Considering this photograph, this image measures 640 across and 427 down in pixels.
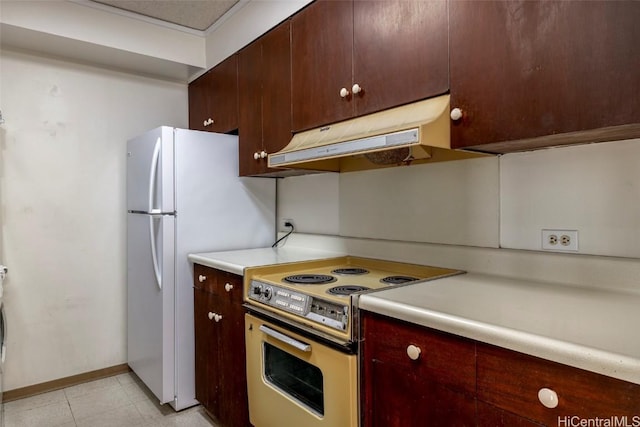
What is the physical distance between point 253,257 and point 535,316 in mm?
1509

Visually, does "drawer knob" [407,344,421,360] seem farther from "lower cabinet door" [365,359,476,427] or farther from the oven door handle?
the oven door handle

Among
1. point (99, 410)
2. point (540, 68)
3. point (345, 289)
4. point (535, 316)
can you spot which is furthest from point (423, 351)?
point (99, 410)

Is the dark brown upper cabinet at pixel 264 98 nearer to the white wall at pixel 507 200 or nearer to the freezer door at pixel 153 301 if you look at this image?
the white wall at pixel 507 200

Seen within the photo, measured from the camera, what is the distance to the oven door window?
146 centimetres

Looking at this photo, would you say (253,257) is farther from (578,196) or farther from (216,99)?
(578,196)

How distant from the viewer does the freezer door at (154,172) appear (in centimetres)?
227

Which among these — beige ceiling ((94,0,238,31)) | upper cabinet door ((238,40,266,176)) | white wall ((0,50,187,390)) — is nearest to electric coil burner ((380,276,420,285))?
upper cabinet door ((238,40,266,176))

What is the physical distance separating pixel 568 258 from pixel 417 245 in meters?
0.64

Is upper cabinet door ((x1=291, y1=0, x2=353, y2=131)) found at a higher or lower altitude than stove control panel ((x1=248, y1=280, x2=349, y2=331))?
higher

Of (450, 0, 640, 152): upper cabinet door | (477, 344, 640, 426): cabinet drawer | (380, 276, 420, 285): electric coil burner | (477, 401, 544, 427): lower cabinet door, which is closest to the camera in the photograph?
(477, 344, 640, 426): cabinet drawer

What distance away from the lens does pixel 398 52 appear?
4.92 feet

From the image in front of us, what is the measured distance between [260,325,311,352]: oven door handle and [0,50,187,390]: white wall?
185cm

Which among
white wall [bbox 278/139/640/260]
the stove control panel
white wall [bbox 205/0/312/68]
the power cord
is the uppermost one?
white wall [bbox 205/0/312/68]

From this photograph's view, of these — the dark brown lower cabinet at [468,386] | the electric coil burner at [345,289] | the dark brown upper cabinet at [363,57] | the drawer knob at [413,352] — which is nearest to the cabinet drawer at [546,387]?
the dark brown lower cabinet at [468,386]
